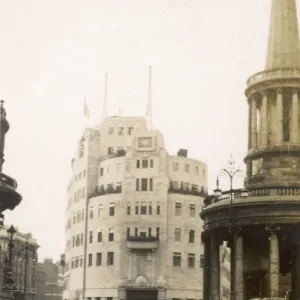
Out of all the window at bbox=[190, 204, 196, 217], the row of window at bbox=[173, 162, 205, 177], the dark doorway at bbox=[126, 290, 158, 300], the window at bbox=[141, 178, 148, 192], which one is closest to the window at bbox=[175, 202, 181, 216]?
the window at bbox=[190, 204, 196, 217]

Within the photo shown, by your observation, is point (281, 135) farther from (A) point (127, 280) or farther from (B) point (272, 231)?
(A) point (127, 280)

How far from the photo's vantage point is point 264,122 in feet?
159

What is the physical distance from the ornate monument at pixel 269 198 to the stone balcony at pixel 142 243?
4551 cm

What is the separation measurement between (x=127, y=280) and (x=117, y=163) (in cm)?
1566

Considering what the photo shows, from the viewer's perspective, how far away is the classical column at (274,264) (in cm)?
4184

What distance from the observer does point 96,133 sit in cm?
10594

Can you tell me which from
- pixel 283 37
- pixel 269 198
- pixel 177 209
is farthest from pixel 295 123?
pixel 177 209

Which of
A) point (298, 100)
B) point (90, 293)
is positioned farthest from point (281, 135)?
point (90, 293)

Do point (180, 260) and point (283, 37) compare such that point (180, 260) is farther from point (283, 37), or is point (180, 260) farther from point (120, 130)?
point (283, 37)

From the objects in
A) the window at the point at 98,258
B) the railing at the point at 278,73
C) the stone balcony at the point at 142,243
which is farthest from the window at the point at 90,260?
the railing at the point at 278,73

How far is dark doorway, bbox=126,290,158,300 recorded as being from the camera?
93.5 m

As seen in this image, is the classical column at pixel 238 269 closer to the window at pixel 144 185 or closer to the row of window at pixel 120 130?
the window at pixel 144 185

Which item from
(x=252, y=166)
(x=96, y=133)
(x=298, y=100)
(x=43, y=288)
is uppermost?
(x=96, y=133)

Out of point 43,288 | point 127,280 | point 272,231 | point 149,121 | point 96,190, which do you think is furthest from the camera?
point 43,288
